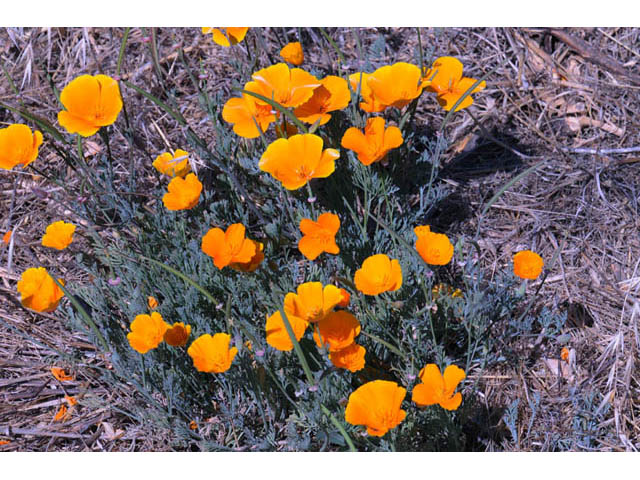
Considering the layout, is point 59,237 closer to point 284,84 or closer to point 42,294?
point 42,294

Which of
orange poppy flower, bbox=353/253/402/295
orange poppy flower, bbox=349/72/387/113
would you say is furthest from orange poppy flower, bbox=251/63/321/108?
orange poppy flower, bbox=353/253/402/295

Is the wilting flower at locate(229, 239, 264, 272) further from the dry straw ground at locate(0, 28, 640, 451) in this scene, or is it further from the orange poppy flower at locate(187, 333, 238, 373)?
the dry straw ground at locate(0, 28, 640, 451)

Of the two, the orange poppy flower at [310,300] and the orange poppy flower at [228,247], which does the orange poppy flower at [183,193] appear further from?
the orange poppy flower at [310,300]

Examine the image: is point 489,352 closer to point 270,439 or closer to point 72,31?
point 270,439

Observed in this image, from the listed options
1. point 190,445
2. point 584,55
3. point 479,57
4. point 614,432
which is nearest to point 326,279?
point 190,445

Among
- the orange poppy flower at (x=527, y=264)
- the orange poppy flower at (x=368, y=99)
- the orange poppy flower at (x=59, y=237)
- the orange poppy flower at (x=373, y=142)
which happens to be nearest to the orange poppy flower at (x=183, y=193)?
the orange poppy flower at (x=59, y=237)

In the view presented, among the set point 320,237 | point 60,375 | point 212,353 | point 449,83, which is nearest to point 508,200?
point 449,83
